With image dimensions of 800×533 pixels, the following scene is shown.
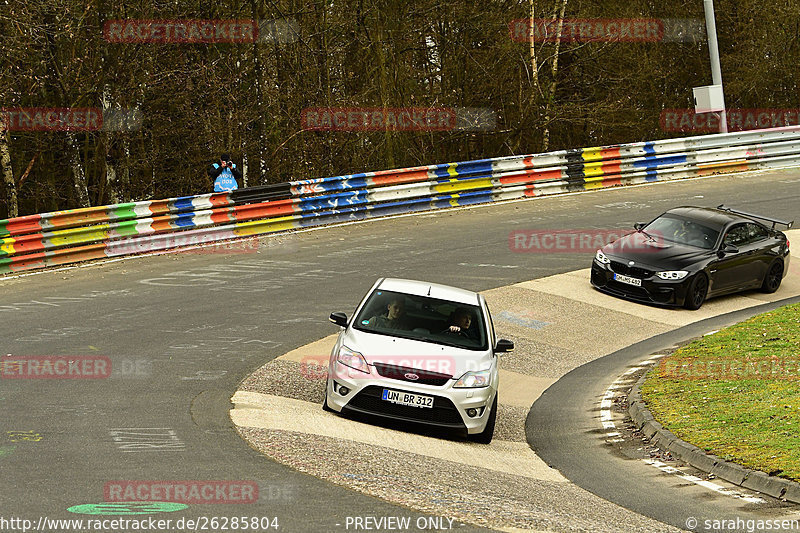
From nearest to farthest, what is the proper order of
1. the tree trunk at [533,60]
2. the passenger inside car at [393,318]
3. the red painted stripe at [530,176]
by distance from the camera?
the passenger inside car at [393,318] < the red painted stripe at [530,176] < the tree trunk at [533,60]

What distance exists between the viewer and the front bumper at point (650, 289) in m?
17.8

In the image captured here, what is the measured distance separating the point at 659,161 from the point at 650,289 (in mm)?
10794

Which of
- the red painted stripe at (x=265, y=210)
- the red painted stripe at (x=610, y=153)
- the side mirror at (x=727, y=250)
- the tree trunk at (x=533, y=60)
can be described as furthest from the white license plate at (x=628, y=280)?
the tree trunk at (x=533, y=60)

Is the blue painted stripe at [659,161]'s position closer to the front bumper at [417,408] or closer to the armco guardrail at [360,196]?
the armco guardrail at [360,196]

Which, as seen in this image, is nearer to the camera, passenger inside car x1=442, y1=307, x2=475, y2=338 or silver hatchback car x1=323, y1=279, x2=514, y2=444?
silver hatchback car x1=323, y1=279, x2=514, y2=444

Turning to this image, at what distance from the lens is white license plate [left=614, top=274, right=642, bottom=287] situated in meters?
18.0

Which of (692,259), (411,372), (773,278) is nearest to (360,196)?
(692,259)

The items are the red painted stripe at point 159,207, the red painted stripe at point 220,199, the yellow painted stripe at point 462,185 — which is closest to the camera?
the red painted stripe at point 159,207

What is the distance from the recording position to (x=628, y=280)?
59.2 ft

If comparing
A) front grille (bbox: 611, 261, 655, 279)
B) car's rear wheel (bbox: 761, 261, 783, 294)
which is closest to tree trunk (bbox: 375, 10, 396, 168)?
Result: front grille (bbox: 611, 261, 655, 279)

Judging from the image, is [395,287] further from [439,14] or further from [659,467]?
[439,14]

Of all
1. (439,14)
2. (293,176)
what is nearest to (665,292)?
(293,176)

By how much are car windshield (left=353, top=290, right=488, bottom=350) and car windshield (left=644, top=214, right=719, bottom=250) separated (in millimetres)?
7935

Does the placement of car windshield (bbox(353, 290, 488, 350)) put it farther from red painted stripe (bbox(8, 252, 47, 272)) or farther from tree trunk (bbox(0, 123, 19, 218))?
tree trunk (bbox(0, 123, 19, 218))
